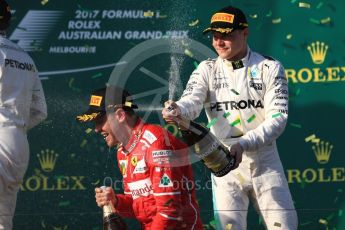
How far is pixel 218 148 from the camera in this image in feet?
11.4

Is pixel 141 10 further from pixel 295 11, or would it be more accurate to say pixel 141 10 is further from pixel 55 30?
pixel 295 11

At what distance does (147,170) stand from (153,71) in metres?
1.84

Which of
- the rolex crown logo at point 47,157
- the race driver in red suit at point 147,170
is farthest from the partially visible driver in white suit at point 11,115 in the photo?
the rolex crown logo at point 47,157

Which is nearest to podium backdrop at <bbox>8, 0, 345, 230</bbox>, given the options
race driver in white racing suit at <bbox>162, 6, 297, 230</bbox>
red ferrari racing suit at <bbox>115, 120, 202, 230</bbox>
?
race driver in white racing suit at <bbox>162, 6, 297, 230</bbox>

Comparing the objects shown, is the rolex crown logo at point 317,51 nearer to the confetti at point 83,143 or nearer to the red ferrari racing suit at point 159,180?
the confetti at point 83,143

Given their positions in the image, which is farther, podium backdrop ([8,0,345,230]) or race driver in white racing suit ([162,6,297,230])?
podium backdrop ([8,0,345,230])

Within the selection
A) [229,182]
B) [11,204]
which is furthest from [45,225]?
[229,182]

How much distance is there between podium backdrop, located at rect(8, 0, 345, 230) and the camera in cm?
517

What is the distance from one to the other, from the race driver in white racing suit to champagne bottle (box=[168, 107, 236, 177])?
195 mm

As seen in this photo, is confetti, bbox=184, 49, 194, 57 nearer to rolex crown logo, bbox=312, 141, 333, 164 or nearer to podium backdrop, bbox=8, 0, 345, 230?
podium backdrop, bbox=8, 0, 345, 230

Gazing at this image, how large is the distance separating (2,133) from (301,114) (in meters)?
2.06

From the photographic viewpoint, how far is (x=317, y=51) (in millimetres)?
5199

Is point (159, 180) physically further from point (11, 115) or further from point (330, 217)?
point (330, 217)

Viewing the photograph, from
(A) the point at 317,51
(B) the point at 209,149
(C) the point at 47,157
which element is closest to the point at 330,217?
(A) the point at 317,51
